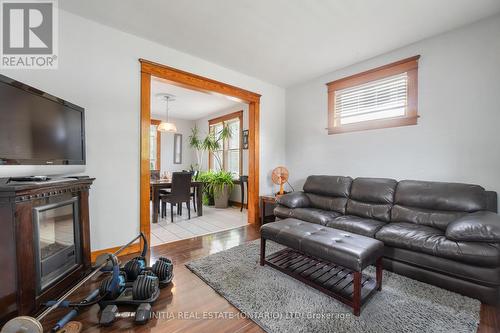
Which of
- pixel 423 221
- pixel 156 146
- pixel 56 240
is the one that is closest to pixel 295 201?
pixel 423 221

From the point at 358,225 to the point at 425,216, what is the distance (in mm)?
716

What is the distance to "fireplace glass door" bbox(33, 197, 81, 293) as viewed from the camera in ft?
5.25

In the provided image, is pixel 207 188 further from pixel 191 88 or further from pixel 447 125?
pixel 447 125

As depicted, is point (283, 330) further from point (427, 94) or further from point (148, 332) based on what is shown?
point (427, 94)

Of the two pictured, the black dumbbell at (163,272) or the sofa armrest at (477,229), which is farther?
the black dumbbell at (163,272)

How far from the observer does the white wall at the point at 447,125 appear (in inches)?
92.6

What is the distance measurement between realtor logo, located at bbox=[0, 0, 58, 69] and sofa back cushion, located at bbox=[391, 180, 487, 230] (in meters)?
4.11

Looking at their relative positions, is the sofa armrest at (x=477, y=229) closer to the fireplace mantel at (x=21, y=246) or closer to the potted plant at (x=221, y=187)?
the fireplace mantel at (x=21, y=246)

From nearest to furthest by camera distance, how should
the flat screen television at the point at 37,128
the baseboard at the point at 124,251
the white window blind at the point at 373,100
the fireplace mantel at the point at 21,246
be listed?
the fireplace mantel at the point at 21,246
the flat screen television at the point at 37,128
the baseboard at the point at 124,251
the white window blind at the point at 373,100

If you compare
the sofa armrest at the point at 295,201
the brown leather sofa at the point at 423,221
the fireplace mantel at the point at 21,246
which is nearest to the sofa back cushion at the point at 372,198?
the brown leather sofa at the point at 423,221

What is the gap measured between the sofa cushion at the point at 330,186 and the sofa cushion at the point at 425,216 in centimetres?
67

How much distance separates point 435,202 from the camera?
2389 millimetres

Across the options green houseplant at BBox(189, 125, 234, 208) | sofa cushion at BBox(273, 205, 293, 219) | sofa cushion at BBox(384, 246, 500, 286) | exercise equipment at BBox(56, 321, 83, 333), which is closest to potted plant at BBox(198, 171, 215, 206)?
green houseplant at BBox(189, 125, 234, 208)

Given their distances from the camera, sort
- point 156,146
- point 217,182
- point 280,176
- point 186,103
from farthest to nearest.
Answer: point 156,146 < point 186,103 < point 217,182 < point 280,176
